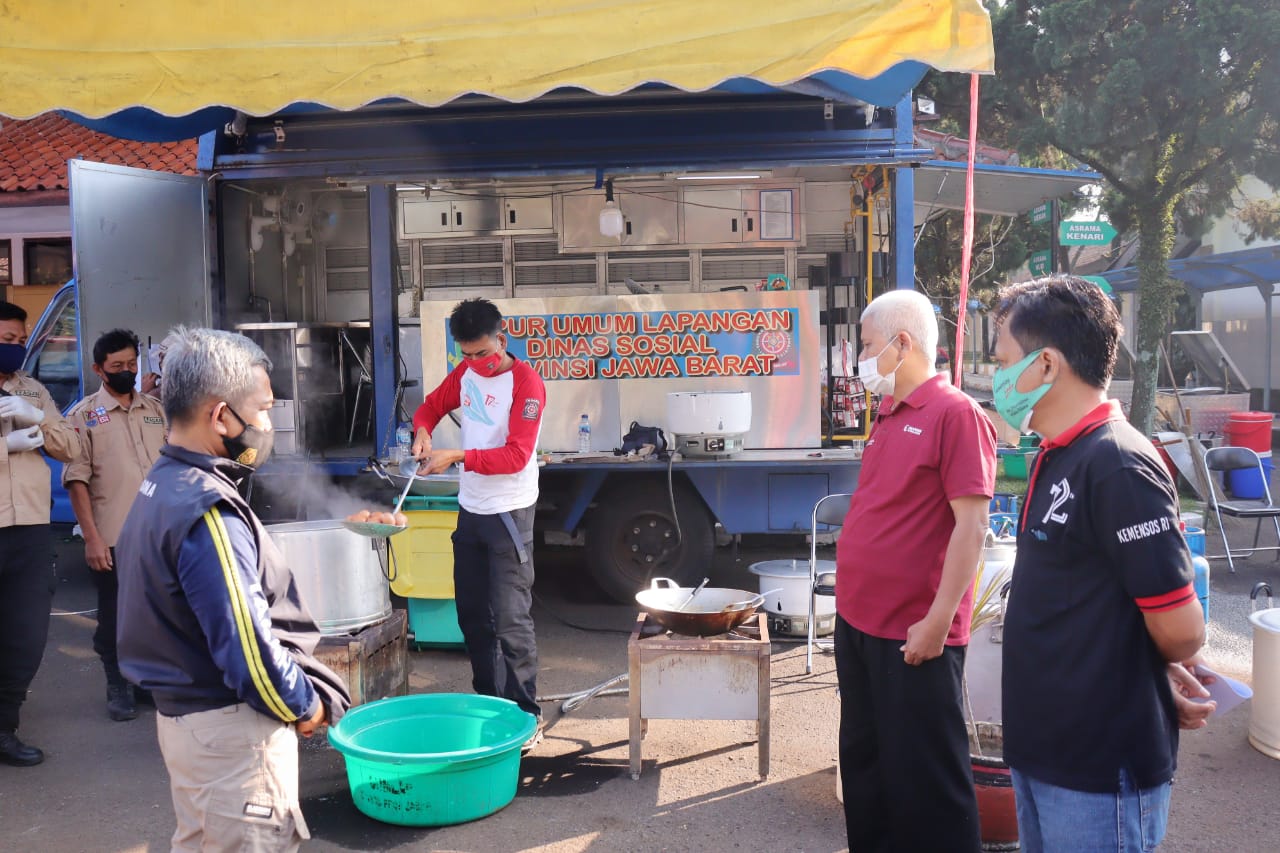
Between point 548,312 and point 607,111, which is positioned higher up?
point 607,111

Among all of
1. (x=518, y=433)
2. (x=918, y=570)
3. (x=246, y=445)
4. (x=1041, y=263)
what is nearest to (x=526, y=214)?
(x=518, y=433)

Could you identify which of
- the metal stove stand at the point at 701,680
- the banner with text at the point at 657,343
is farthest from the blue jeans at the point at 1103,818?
the banner with text at the point at 657,343

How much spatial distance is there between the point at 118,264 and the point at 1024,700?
21.1ft

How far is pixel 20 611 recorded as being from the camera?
461 cm

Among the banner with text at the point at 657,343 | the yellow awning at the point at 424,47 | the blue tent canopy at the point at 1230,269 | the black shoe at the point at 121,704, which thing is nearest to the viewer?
the yellow awning at the point at 424,47

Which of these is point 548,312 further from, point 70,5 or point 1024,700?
point 1024,700

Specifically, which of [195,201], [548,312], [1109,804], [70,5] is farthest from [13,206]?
[1109,804]

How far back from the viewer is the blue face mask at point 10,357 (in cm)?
457

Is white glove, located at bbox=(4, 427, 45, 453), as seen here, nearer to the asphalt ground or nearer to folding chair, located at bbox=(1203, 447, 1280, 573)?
the asphalt ground

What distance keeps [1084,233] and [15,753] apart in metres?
11.8

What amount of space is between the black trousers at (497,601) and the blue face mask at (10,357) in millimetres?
2230

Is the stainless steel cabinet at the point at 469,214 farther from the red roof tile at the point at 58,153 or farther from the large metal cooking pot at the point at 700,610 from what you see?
the large metal cooking pot at the point at 700,610

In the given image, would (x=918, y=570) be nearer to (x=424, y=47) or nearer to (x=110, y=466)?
(x=424, y=47)

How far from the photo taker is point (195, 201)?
723 centimetres
